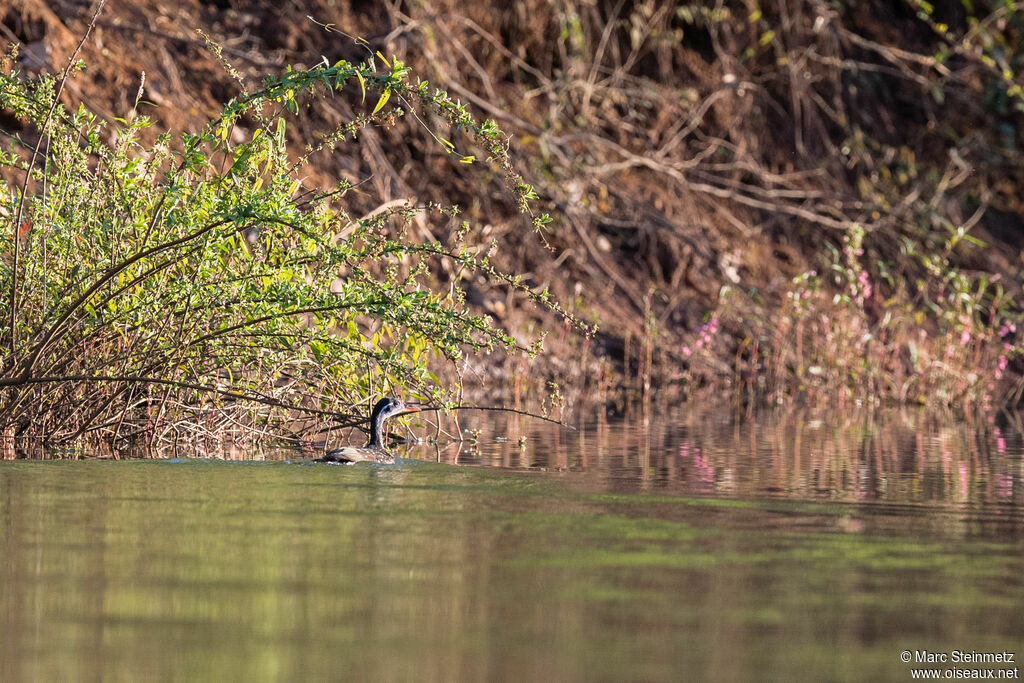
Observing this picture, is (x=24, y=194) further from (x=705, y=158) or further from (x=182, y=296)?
(x=705, y=158)

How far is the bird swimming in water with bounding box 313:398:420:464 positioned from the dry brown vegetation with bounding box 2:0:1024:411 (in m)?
5.26

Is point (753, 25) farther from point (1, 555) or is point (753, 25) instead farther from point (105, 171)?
point (1, 555)

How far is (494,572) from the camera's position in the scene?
5301 millimetres

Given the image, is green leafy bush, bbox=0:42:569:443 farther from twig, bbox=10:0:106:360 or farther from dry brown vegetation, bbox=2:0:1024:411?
dry brown vegetation, bbox=2:0:1024:411

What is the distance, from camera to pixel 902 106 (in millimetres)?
24156

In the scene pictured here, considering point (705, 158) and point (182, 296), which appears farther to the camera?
point (705, 158)

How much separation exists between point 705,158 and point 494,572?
58.2 feet

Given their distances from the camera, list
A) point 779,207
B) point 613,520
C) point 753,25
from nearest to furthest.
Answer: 1. point 613,520
2. point 779,207
3. point 753,25

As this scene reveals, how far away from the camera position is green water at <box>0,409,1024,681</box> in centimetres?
410

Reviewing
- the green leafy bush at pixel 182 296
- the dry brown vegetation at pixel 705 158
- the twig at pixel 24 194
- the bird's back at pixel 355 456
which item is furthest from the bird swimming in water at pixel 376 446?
the dry brown vegetation at pixel 705 158

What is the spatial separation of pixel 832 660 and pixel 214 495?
380cm

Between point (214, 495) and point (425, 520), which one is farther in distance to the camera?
point (214, 495)

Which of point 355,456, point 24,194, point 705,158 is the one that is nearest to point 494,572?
point 355,456

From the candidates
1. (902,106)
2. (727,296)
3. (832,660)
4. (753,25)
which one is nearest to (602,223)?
(727,296)
